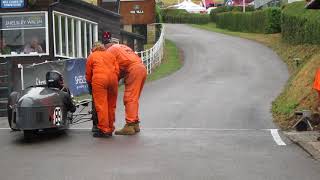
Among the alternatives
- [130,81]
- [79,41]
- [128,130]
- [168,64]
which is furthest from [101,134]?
[168,64]

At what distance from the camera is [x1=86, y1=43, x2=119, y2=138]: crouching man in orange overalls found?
1249 cm

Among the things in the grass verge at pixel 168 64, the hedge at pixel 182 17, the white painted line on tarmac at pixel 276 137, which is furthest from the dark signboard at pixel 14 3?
the hedge at pixel 182 17

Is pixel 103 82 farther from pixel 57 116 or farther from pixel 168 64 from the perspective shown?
pixel 168 64

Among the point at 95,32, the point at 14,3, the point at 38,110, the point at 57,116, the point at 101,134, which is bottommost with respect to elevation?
the point at 101,134

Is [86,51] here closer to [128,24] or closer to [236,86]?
[236,86]

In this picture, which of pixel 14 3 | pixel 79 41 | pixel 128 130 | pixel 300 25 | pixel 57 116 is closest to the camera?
pixel 57 116

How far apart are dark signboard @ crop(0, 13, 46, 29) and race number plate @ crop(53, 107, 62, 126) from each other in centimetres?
1522

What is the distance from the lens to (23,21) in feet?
88.3

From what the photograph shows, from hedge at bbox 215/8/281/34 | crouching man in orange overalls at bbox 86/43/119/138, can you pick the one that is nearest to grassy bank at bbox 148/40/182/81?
hedge at bbox 215/8/281/34

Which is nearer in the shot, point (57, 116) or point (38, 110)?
point (38, 110)

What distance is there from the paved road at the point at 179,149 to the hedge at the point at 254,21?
88.5 ft

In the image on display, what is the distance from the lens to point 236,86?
86.4 feet

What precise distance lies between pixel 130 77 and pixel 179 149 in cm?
242

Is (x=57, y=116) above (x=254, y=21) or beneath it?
beneath
